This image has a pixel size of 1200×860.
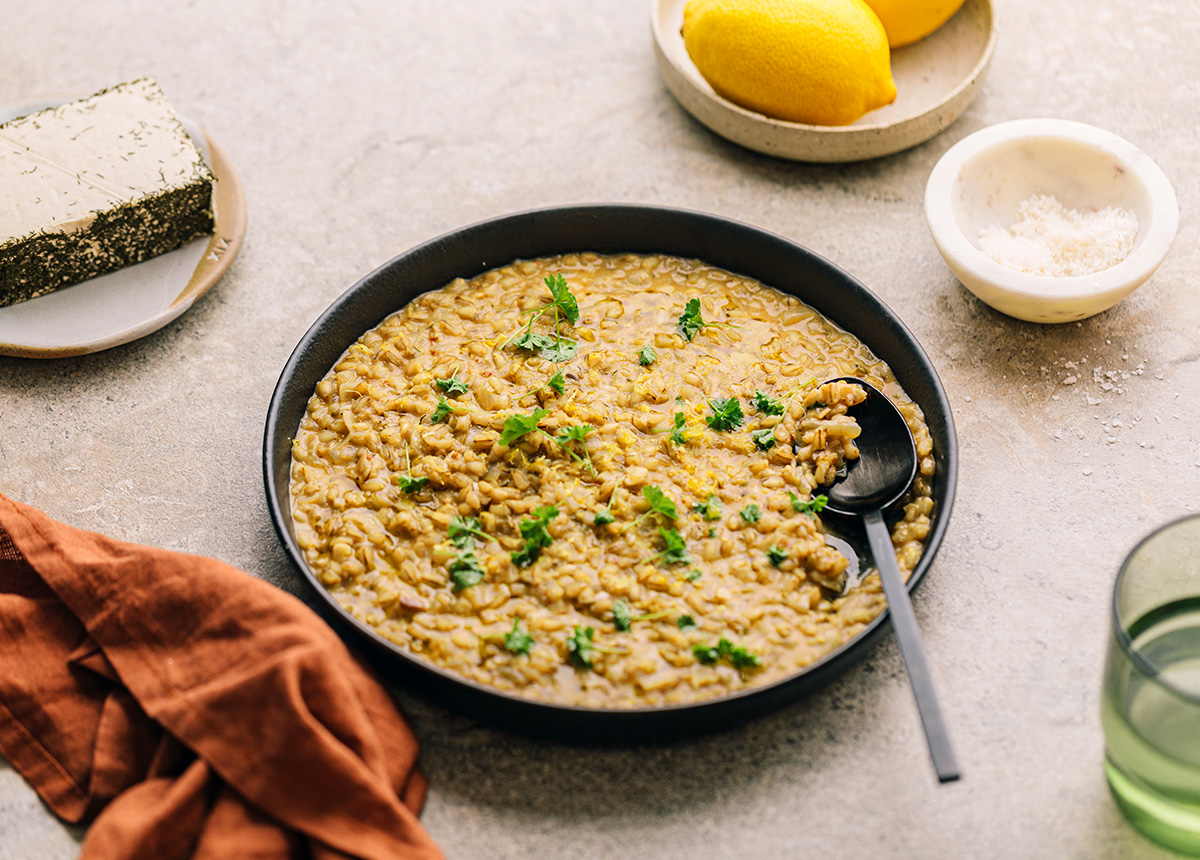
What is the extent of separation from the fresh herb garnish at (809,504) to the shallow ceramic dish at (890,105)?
1608 millimetres

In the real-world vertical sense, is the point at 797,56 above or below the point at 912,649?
above

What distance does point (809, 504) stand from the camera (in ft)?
8.85

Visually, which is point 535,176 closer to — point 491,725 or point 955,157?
point 955,157

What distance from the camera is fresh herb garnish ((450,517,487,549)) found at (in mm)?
2664

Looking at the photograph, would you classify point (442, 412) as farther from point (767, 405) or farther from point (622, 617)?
point (767, 405)

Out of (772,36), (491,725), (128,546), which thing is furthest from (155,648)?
(772,36)

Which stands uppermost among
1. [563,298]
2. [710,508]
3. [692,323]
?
[563,298]

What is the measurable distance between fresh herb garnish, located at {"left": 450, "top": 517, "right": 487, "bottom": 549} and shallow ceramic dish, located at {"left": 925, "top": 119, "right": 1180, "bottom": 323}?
173cm

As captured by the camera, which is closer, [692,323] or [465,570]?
[465,570]

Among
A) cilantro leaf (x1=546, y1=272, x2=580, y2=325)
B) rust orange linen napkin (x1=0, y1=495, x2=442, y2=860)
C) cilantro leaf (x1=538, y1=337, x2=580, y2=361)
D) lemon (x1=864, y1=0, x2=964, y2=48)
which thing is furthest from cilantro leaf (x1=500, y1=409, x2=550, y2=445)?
lemon (x1=864, y1=0, x2=964, y2=48)

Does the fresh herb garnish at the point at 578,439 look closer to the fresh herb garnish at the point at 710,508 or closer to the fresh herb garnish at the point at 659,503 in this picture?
the fresh herb garnish at the point at 659,503

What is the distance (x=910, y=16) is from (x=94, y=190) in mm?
3015

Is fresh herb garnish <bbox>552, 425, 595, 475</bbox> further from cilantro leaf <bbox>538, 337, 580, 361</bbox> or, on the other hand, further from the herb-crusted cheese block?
the herb-crusted cheese block

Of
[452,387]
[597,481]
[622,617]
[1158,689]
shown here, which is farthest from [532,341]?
[1158,689]
